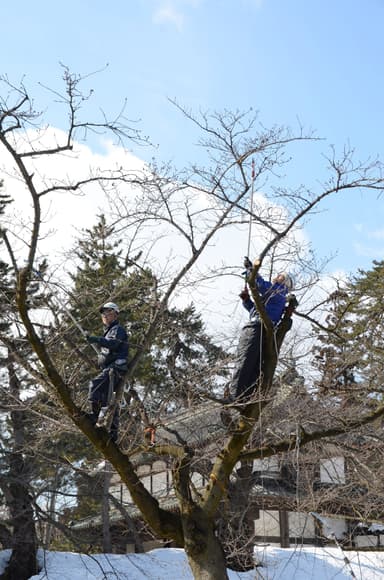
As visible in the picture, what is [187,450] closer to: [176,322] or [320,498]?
[176,322]

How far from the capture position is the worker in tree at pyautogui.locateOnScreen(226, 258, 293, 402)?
25.9ft

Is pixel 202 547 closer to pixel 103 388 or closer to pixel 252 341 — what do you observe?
pixel 103 388

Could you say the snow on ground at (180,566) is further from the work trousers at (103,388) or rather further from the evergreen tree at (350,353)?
the work trousers at (103,388)

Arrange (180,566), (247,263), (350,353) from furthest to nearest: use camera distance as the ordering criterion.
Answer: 1. (180,566)
2. (350,353)
3. (247,263)

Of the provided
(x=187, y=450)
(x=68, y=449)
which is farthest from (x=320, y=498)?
(x=68, y=449)

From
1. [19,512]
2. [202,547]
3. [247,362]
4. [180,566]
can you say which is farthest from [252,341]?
[180,566]

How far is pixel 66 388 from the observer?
728 centimetres

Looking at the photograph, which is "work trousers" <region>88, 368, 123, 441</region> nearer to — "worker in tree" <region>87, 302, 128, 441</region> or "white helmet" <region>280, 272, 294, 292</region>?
"worker in tree" <region>87, 302, 128, 441</region>

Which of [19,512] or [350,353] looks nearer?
[350,353]

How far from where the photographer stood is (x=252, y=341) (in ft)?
26.0

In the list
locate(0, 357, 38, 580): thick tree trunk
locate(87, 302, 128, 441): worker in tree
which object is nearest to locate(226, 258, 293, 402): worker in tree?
locate(87, 302, 128, 441): worker in tree

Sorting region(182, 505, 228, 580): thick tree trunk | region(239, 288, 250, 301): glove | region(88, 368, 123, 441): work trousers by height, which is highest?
region(239, 288, 250, 301): glove

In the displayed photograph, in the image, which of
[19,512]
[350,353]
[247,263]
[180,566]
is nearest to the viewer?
[247,263]

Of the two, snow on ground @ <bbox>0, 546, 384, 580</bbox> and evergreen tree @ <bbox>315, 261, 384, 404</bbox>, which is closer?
evergreen tree @ <bbox>315, 261, 384, 404</bbox>
